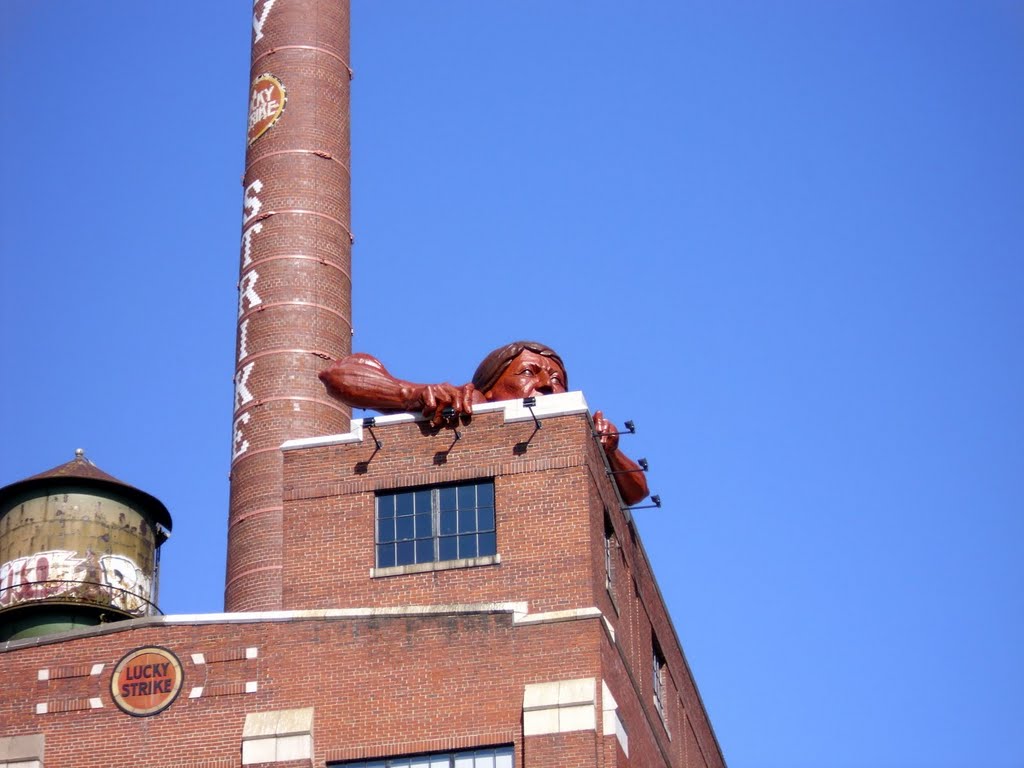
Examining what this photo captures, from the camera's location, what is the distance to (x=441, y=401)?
1428 inches

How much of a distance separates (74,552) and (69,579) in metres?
0.66

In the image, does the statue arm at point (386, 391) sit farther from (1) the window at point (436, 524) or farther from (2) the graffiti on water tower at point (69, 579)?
(2) the graffiti on water tower at point (69, 579)

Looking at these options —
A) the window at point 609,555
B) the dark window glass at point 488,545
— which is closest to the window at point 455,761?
the dark window glass at point 488,545

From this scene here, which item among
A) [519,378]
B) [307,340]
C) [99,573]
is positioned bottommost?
[99,573]

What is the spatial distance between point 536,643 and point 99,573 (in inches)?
452

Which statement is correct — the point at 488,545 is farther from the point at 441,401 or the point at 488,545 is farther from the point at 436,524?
the point at 441,401

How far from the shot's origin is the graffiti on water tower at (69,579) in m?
39.5

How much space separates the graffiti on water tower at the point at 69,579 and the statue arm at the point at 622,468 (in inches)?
421

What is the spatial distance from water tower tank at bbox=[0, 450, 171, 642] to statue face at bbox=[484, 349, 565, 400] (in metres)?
8.88

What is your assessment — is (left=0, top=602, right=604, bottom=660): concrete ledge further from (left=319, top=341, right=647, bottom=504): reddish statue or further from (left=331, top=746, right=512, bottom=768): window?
(left=319, top=341, right=647, bottom=504): reddish statue

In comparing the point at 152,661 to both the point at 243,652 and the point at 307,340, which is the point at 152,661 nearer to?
the point at 243,652

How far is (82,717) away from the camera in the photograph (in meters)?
33.8

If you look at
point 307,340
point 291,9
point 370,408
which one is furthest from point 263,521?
point 291,9

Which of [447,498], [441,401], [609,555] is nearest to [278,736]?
[447,498]
